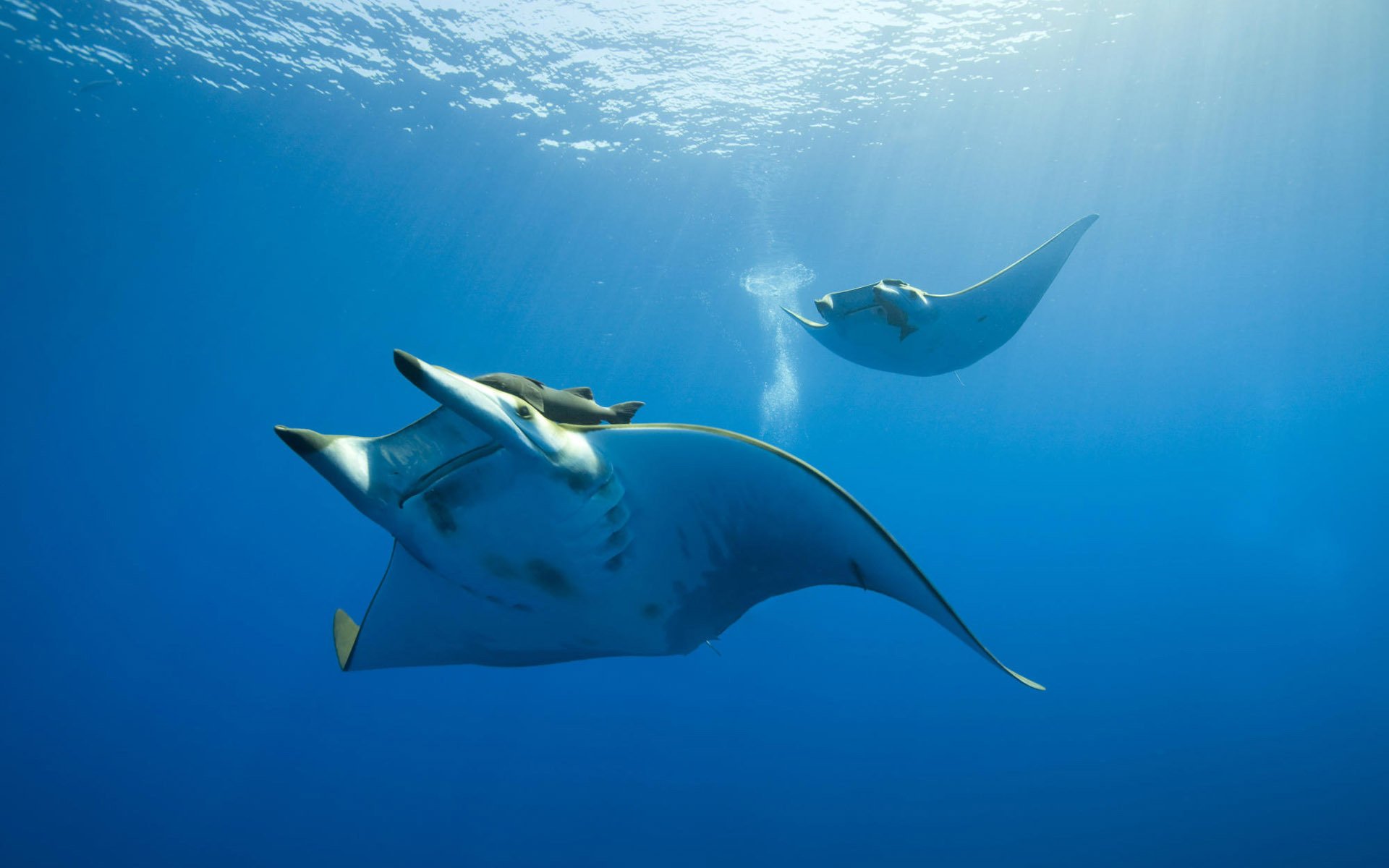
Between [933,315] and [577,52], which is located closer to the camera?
[933,315]

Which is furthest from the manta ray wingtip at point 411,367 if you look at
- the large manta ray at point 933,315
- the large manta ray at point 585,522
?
the large manta ray at point 933,315

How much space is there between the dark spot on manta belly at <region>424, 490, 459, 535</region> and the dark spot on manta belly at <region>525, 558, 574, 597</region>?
274mm

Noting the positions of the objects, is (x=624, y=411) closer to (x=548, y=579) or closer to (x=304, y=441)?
(x=548, y=579)

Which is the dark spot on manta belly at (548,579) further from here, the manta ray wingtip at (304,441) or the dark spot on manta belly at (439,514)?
the manta ray wingtip at (304,441)

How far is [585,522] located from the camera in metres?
1.85

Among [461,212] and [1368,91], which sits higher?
[1368,91]

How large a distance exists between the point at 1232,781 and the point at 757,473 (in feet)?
72.1

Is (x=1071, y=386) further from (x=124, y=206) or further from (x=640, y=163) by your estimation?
(x=124, y=206)

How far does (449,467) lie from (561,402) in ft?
2.48

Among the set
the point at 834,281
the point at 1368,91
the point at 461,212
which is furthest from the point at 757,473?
the point at 1368,91

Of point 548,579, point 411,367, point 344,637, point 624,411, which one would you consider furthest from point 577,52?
point 411,367

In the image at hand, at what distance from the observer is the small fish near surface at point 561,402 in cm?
205

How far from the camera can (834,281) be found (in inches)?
760

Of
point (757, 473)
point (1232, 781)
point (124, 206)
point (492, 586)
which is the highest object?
point (124, 206)
